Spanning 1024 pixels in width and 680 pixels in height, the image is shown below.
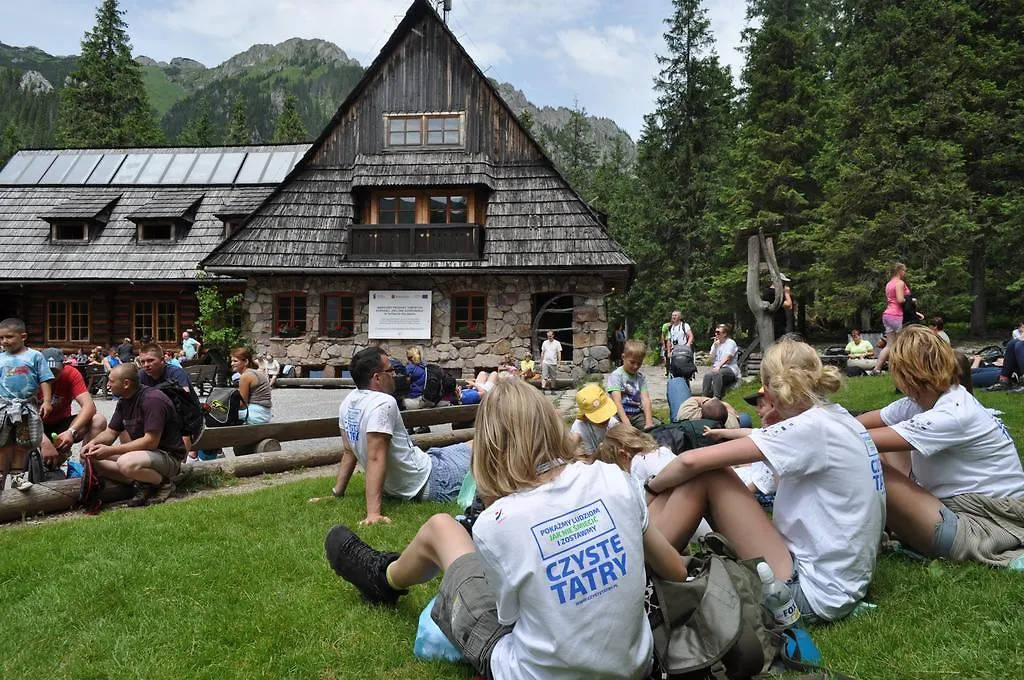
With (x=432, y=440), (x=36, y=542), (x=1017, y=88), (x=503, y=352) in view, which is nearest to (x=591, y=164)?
(x=1017, y=88)

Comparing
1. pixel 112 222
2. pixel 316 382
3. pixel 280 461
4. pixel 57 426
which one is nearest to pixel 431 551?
pixel 280 461

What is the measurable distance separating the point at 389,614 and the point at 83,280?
23.3 metres

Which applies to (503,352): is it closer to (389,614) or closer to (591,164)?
(389,614)

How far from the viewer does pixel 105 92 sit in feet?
159

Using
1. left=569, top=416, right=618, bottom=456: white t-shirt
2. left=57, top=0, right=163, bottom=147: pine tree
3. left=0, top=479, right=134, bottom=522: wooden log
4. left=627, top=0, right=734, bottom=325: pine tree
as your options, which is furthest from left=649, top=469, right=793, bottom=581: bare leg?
left=57, top=0, right=163, bottom=147: pine tree

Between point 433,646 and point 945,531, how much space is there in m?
2.71

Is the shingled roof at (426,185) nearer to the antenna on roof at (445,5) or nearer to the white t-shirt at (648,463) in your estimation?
the antenna on roof at (445,5)

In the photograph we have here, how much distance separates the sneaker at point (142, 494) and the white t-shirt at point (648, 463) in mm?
4759

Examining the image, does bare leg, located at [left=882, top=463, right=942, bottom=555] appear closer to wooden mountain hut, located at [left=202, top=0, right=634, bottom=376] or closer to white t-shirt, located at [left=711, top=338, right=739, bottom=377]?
white t-shirt, located at [left=711, top=338, right=739, bottom=377]

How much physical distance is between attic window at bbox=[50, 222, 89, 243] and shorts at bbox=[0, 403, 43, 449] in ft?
66.5

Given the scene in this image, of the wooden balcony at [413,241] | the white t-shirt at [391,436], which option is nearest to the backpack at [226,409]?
the white t-shirt at [391,436]

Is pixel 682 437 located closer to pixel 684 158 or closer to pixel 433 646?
pixel 433 646

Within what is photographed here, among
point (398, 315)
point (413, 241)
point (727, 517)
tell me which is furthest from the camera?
point (398, 315)

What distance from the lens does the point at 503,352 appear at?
63.7 ft
